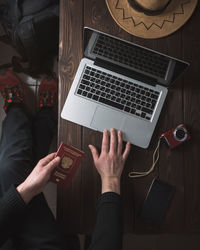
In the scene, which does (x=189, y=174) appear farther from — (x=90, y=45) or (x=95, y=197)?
(x=90, y=45)

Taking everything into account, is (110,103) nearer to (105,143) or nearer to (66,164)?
(105,143)

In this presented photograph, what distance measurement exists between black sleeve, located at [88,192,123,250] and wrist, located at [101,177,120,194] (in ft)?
0.06

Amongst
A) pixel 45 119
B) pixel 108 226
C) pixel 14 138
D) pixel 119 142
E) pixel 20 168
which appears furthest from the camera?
pixel 45 119

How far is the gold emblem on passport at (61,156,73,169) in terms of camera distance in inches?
32.4

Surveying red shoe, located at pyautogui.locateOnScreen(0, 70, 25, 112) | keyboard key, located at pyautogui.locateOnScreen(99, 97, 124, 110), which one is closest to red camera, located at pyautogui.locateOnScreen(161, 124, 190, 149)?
keyboard key, located at pyautogui.locateOnScreen(99, 97, 124, 110)

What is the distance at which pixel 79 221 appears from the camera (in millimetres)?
A: 830

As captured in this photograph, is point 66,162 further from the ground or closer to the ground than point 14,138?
further from the ground

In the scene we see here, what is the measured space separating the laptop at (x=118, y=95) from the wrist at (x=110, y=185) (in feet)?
0.58

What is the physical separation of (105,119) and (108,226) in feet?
1.29

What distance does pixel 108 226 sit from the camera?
0.77m

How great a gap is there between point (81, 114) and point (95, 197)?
0.33 meters

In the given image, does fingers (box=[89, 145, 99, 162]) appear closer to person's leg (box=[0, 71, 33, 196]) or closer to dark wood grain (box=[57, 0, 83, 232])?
dark wood grain (box=[57, 0, 83, 232])

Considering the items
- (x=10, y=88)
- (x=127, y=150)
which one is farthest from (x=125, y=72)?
(x=10, y=88)

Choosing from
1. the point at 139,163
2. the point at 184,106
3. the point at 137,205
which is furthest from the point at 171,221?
Answer: the point at 184,106
